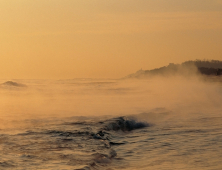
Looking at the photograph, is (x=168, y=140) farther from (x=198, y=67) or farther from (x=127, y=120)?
(x=198, y=67)

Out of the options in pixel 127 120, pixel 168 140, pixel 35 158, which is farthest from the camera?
pixel 127 120

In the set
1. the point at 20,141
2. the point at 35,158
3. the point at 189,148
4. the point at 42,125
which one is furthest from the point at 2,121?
the point at 189,148

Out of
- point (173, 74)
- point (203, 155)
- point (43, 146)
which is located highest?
point (173, 74)

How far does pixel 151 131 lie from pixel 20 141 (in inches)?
244

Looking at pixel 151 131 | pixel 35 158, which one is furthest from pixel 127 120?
pixel 35 158

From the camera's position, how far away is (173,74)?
10362 cm

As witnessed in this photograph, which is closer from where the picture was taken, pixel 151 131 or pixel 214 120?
pixel 151 131

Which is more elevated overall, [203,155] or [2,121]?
[2,121]

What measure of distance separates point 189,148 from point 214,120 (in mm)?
7928

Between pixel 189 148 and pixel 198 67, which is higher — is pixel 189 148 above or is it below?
below

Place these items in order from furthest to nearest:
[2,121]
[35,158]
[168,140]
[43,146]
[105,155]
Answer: [2,121], [168,140], [43,146], [105,155], [35,158]

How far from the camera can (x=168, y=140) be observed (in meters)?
13.9

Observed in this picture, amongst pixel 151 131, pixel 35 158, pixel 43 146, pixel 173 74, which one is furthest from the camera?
pixel 173 74

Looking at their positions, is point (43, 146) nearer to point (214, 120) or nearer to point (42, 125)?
point (42, 125)
